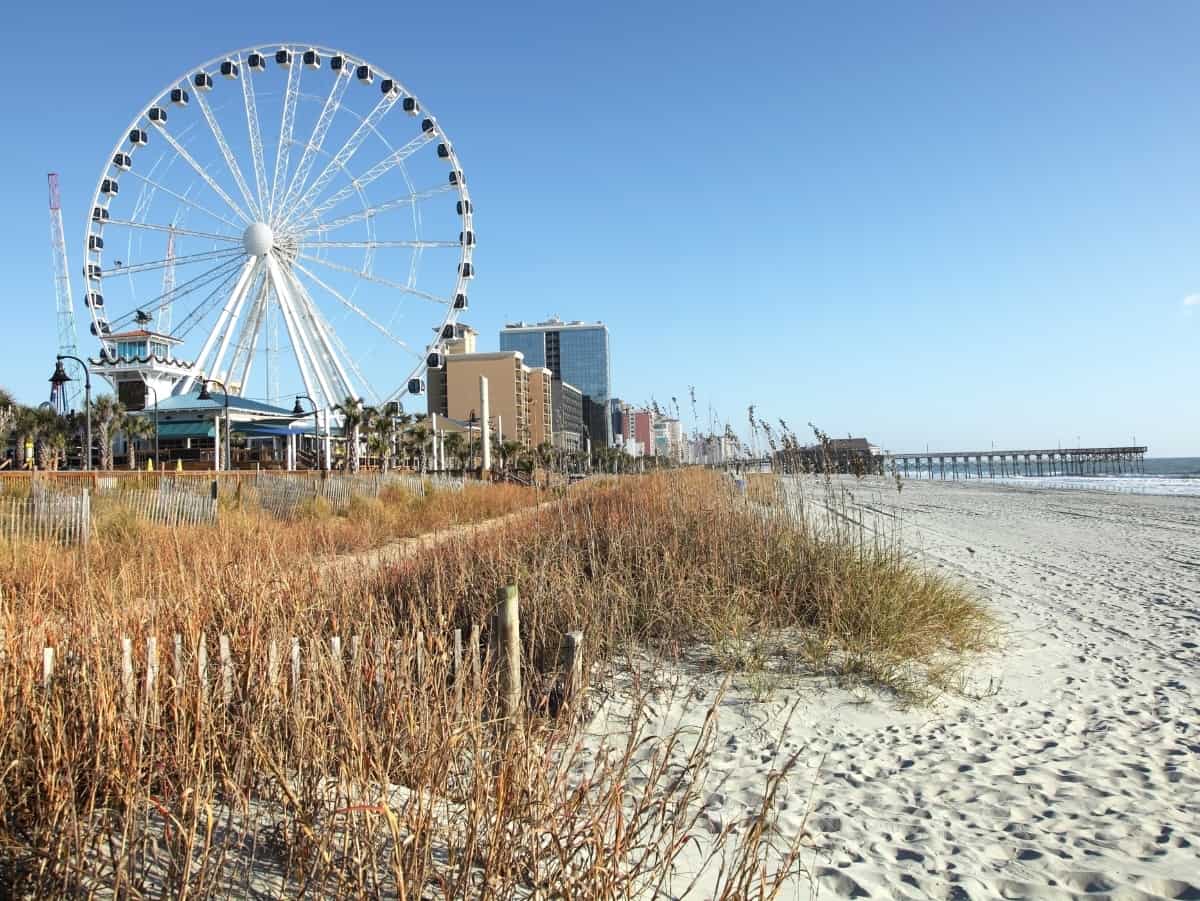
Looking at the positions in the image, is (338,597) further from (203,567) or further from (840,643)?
(840,643)

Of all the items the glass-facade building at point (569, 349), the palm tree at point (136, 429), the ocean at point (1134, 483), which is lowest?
the ocean at point (1134, 483)

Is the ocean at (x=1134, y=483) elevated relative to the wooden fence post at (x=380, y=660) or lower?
lower

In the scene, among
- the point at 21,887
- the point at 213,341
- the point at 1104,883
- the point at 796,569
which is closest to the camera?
the point at 21,887

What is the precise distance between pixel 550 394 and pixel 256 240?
7790cm

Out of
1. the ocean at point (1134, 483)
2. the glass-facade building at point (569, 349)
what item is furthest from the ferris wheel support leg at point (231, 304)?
the glass-facade building at point (569, 349)

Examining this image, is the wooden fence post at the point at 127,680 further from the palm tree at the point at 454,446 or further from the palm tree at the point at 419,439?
the palm tree at the point at 454,446

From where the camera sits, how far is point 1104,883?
2.94 meters

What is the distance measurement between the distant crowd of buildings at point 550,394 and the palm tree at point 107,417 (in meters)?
15.4

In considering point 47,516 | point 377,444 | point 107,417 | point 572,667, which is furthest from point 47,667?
point 377,444

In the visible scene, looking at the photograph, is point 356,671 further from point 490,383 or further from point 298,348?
point 490,383

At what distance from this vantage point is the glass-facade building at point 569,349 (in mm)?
164000

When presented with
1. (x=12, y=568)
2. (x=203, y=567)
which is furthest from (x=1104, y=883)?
(x=12, y=568)

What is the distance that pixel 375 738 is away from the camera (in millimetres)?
2459

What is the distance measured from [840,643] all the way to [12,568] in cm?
688
